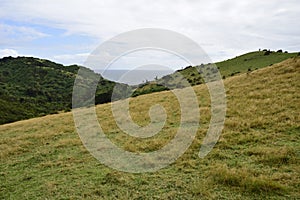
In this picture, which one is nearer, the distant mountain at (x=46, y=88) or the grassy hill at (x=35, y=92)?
the distant mountain at (x=46, y=88)

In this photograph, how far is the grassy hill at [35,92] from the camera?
331 ft

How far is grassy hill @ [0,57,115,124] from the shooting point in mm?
100950

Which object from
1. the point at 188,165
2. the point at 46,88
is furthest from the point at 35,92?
the point at 188,165

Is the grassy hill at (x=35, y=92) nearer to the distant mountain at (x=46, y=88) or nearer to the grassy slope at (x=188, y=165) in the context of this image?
the distant mountain at (x=46, y=88)

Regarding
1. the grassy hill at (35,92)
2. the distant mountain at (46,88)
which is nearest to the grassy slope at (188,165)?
the distant mountain at (46,88)

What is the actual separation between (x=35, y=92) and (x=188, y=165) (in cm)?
15219

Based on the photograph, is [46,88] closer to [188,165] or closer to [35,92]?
[35,92]

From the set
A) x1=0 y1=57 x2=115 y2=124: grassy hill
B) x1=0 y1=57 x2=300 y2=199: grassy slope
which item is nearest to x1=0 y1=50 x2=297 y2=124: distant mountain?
x1=0 y1=57 x2=115 y2=124: grassy hill

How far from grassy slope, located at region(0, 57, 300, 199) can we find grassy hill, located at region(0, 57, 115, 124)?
6907cm

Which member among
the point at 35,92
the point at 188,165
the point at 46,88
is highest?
the point at 46,88

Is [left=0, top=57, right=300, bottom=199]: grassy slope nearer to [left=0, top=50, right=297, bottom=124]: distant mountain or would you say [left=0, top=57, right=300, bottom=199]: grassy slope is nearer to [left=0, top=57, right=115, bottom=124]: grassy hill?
[left=0, top=50, right=297, bottom=124]: distant mountain

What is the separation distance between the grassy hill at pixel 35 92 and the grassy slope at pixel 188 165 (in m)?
69.1

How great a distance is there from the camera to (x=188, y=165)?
31.6 feet

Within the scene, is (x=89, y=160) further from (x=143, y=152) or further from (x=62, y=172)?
(x=143, y=152)
